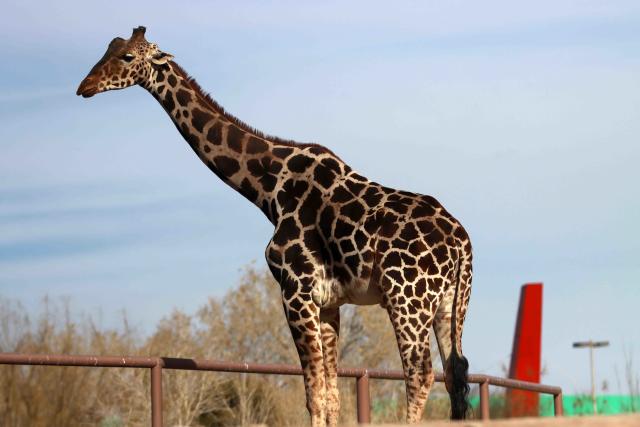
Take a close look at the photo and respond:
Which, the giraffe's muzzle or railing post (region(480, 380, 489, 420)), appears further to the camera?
railing post (region(480, 380, 489, 420))

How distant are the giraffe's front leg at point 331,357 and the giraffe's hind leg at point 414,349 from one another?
628 mm

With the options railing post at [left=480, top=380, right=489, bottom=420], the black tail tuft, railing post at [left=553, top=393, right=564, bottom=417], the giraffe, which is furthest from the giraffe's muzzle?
railing post at [left=553, top=393, right=564, bottom=417]

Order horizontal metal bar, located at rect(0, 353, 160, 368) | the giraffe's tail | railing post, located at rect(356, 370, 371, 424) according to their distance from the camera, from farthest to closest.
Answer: railing post, located at rect(356, 370, 371, 424)
the giraffe's tail
horizontal metal bar, located at rect(0, 353, 160, 368)

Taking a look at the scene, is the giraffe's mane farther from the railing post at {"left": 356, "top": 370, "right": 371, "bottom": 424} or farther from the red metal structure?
the red metal structure

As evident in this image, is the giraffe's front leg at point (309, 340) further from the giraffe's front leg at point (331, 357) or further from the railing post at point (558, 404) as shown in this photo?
the railing post at point (558, 404)

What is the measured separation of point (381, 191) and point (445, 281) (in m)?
0.87

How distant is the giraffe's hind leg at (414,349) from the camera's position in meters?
9.08

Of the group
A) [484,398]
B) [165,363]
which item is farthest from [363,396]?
[484,398]

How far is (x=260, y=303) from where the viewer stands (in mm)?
35156

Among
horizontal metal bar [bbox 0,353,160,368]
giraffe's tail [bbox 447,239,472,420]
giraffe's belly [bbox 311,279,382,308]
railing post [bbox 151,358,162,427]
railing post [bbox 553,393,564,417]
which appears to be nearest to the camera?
horizontal metal bar [bbox 0,353,160,368]

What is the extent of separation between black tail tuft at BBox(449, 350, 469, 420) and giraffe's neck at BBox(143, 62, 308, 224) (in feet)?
5.69

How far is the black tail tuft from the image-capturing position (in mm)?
9188

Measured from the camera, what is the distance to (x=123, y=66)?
1076cm

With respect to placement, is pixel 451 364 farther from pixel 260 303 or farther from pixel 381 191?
pixel 260 303
